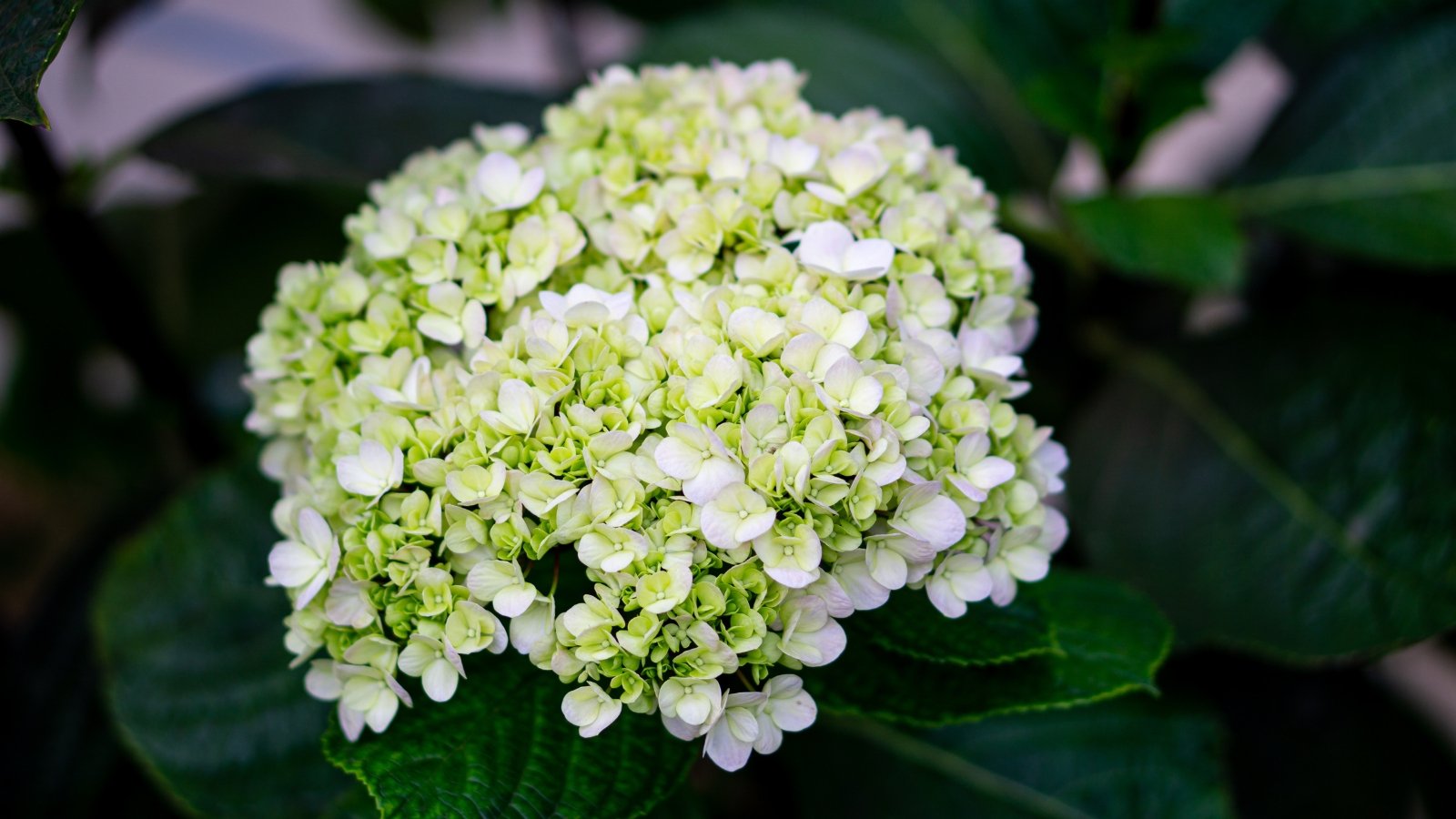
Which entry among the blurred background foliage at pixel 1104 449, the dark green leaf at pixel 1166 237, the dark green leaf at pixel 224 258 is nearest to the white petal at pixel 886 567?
the blurred background foliage at pixel 1104 449

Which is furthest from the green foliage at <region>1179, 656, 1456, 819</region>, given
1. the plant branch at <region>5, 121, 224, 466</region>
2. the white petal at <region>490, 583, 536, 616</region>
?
the plant branch at <region>5, 121, 224, 466</region>

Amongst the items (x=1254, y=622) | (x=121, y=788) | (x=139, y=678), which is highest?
(x=1254, y=622)

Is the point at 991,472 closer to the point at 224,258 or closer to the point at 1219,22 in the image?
the point at 1219,22

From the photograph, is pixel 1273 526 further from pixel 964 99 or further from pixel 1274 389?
pixel 964 99

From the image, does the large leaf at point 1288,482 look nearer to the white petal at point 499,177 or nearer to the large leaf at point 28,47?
the white petal at point 499,177

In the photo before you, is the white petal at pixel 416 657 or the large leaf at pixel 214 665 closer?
the white petal at pixel 416 657

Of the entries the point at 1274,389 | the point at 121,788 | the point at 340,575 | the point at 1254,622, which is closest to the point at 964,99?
the point at 1274,389

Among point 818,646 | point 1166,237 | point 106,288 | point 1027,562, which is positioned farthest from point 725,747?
point 106,288
